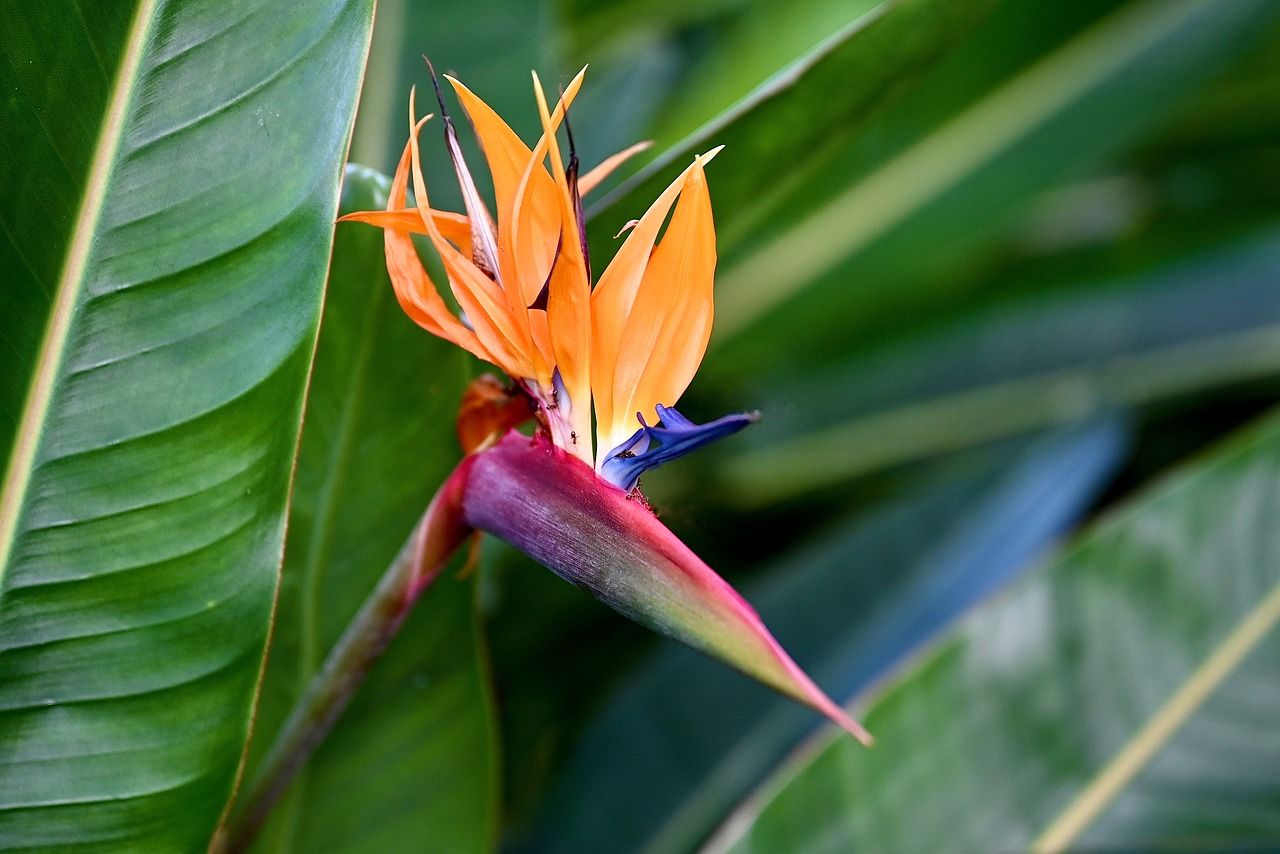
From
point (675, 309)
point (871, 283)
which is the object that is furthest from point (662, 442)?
point (871, 283)

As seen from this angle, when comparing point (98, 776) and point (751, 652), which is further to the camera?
point (98, 776)

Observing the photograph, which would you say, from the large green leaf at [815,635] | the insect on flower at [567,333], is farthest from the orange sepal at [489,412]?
the large green leaf at [815,635]

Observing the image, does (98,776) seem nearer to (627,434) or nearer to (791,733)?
(627,434)

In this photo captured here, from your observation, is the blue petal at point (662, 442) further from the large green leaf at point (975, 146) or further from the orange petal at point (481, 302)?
the large green leaf at point (975, 146)

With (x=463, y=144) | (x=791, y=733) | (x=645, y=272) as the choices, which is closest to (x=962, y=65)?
(x=463, y=144)

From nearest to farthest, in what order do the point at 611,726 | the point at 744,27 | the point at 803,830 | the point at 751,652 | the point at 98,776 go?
the point at 751,652 → the point at 98,776 → the point at 803,830 → the point at 611,726 → the point at 744,27

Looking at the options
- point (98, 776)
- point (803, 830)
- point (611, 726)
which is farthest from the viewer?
point (611, 726)

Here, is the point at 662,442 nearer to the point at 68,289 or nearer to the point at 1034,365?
the point at 68,289
